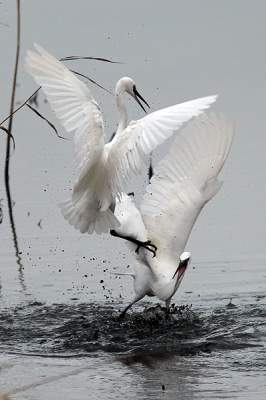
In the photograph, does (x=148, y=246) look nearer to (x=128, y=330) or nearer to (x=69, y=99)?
(x=128, y=330)

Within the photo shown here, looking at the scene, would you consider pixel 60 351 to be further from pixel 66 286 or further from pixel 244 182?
pixel 244 182

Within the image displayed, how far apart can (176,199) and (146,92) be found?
6.98 m

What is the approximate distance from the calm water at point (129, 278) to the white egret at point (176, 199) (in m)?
0.32

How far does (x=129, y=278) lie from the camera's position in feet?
34.3

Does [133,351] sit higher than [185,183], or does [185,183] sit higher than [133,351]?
[185,183]

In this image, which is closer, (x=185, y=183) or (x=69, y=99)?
(x=69, y=99)

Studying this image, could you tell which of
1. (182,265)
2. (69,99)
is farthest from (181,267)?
(69,99)

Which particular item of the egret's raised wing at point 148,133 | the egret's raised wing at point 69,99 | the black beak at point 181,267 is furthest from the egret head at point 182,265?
the egret's raised wing at point 69,99

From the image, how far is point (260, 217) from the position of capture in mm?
11539

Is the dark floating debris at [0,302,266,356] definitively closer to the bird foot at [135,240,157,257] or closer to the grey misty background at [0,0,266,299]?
the bird foot at [135,240,157,257]

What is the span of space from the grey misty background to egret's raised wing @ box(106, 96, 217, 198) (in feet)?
7.88

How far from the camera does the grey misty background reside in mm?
11031

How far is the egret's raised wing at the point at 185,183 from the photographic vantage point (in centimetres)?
920

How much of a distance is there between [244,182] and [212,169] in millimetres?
3338
